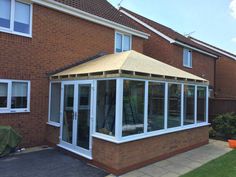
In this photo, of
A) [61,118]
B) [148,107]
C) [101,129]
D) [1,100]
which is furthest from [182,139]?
[1,100]

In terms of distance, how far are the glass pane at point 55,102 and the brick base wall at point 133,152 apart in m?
2.80

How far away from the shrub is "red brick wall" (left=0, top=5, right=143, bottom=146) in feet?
24.8

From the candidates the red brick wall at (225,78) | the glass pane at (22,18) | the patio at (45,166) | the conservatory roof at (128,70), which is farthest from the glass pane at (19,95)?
the red brick wall at (225,78)

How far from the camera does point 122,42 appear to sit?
13133mm

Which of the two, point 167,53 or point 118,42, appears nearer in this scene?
point 118,42

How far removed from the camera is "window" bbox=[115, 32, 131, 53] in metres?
12.9

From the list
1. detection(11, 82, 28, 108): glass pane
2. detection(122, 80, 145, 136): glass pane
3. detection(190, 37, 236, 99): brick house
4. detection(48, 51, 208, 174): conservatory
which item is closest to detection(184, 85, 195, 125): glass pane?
detection(48, 51, 208, 174): conservatory

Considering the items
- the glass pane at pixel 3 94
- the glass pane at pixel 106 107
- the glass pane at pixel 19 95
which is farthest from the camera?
the glass pane at pixel 19 95

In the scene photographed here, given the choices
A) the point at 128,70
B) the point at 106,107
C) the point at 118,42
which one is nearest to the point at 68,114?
the point at 106,107

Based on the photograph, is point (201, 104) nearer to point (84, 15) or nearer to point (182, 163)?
point (182, 163)

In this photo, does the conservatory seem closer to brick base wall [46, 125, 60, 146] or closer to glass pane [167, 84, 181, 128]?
glass pane [167, 84, 181, 128]

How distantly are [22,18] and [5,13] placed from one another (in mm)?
629

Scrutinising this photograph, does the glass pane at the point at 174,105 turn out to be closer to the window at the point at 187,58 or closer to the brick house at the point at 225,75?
the window at the point at 187,58

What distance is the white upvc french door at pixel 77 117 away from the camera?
742cm
